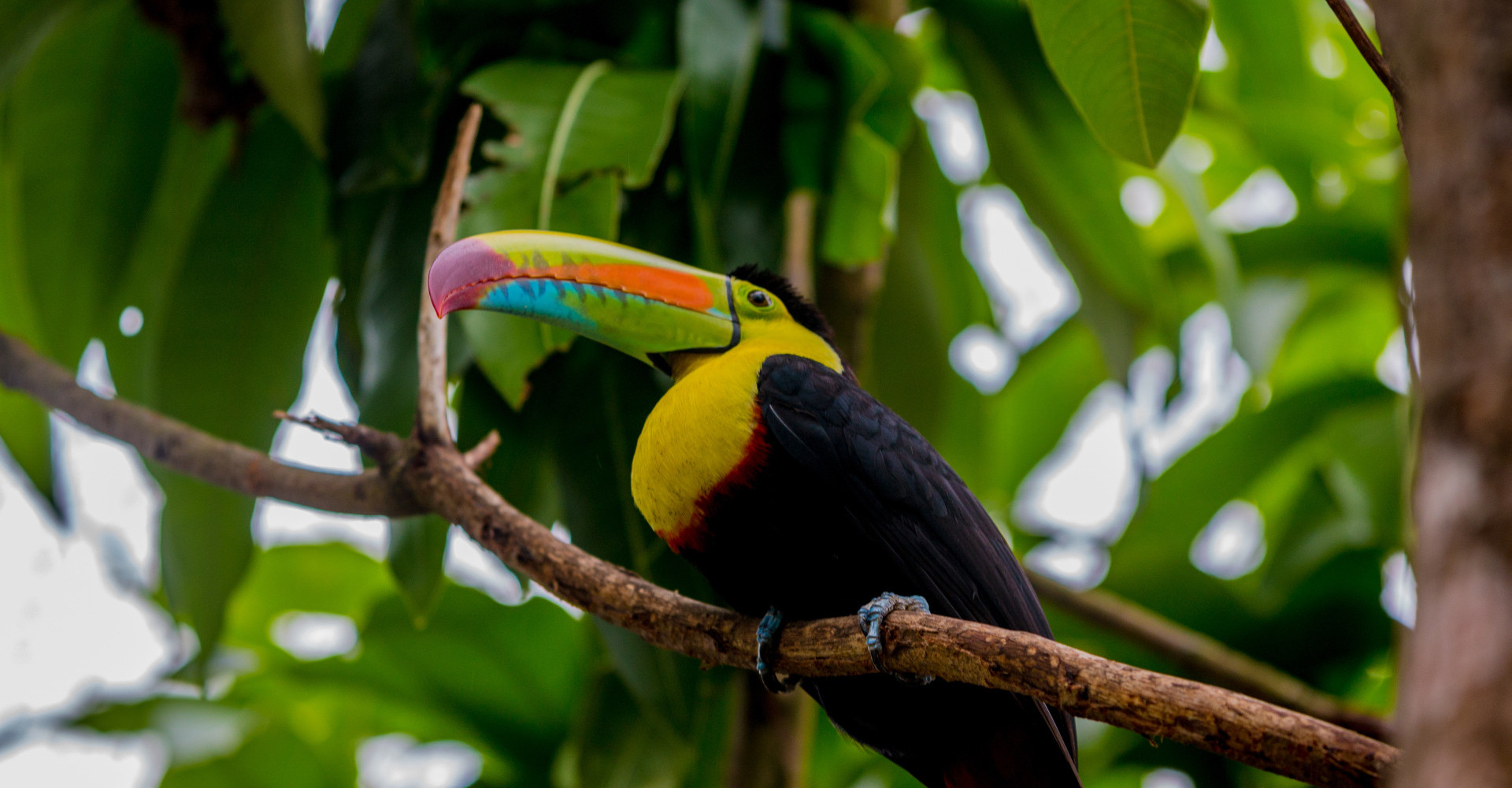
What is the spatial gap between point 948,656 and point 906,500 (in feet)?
1.19

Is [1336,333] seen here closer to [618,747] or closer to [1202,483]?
Answer: [1202,483]

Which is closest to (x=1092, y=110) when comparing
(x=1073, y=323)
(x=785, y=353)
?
(x=785, y=353)

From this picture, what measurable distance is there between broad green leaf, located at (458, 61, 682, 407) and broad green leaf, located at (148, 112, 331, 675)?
822mm

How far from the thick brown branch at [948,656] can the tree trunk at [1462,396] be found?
18.8 inches

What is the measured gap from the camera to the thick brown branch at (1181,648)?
8.48 ft

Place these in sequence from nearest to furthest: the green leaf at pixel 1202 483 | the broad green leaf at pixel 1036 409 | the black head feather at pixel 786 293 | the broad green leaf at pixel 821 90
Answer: the black head feather at pixel 786 293
the broad green leaf at pixel 821 90
the green leaf at pixel 1202 483
the broad green leaf at pixel 1036 409

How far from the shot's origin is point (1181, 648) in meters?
2.69

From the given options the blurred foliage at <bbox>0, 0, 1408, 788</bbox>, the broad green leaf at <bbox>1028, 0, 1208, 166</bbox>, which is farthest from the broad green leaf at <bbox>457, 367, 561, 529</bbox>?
the broad green leaf at <bbox>1028, 0, 1208, 166</bbox>

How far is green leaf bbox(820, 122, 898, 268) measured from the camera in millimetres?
2695

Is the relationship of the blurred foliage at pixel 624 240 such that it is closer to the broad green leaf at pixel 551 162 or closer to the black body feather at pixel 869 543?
the broad green leaf at pixel 551 162

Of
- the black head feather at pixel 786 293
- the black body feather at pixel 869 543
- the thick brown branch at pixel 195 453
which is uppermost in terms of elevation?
the black head feather at pixel 786 293

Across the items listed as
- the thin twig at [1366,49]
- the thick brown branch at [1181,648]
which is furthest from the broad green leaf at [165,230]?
the thin twig at [1366,49]

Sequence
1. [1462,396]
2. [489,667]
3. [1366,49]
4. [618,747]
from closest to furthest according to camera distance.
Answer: [1462,396], [1366,49], [618,747], [489,667]

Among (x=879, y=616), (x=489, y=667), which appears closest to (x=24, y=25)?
(x=489, y=667)
